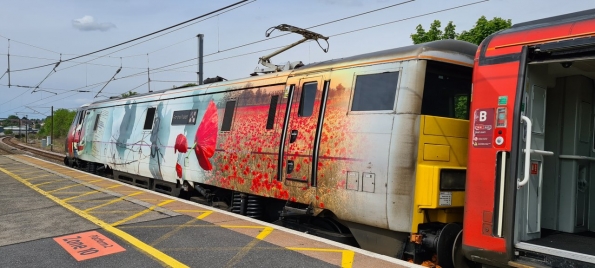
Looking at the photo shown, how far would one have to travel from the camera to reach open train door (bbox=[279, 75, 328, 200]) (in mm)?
6574

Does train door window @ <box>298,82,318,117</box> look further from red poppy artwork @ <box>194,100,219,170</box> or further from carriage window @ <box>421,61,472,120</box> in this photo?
red poppy artwork @ <box>194,100,219,170</box>

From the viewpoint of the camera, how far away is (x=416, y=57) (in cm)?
563

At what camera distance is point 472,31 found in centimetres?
1695

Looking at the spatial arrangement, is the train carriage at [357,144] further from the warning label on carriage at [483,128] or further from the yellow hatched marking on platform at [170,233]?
the yellow hatched marking on platform at [170,233]

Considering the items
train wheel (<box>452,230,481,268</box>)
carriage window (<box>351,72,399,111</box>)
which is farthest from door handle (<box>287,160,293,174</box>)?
train wheel (<box>452,230,481,268</box>)

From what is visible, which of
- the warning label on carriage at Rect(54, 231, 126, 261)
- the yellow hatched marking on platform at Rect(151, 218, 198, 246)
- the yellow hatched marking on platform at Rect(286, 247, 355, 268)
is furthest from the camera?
the yellow hatched marking on platform at Rect(151, 218, 198, 246)

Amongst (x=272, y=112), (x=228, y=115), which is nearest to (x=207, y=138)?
(x=228, y=115)

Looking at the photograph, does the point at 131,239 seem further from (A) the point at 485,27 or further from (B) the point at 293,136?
(A) the point at 485,27

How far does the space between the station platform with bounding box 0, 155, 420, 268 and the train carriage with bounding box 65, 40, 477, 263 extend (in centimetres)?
54

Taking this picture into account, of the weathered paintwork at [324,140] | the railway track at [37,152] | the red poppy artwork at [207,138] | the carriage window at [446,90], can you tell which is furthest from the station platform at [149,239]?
the railway track at [37,152]

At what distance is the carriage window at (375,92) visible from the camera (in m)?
5.74

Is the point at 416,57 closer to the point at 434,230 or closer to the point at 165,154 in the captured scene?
the point at 434,230

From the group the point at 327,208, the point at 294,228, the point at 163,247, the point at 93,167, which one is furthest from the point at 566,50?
the point at 93,167

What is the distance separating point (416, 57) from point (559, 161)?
7.02 feet
